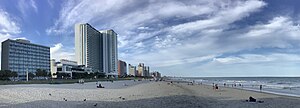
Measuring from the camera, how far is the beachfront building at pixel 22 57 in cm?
15062

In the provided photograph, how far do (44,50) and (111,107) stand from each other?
167682 millimetres

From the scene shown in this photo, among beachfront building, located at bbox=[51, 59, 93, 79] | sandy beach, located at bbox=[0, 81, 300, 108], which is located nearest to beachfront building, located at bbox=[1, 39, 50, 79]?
beachfront building, located at bbox=[51, 59, 93, 79]

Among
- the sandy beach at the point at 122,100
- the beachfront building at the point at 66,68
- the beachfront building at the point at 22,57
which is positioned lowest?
the sandy beach at the point at 122,100

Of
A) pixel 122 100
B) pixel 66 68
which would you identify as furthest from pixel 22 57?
pixel 122 100

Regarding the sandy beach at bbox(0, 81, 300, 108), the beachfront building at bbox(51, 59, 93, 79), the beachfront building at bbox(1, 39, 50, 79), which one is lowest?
the sandy beach at bbox(0, 81, 300, 108)

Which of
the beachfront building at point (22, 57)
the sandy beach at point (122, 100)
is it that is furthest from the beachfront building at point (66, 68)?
the sandy beach at point (122, 100)

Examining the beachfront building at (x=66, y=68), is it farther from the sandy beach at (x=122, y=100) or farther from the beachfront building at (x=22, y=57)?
the sandy beach at (x=122, y=100)

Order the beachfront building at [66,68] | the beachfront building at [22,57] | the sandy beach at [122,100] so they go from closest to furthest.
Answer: the sandy beach at [122,100] < the beachfront building at [22,57] < the beachfront building at [66,68]

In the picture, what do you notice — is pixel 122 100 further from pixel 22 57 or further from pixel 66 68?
pixel 22 57

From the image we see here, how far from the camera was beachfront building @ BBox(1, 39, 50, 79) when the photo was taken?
15062cm

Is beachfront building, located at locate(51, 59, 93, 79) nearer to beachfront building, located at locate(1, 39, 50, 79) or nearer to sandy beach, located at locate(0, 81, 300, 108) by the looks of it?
beachfront building, located at locate(1, 39, 50, 79)

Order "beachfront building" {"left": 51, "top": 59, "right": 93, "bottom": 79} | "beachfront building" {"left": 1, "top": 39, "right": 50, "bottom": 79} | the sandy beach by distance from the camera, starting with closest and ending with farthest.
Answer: the sandy beach, "beachfront building" {"left": 1, "top": 39, "right": 50, "bottom": 79}, "beachfront building" {"left": 51, "top": 59, "right": 93, "bottom": 79}

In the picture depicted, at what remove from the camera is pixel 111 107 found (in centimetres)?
1820

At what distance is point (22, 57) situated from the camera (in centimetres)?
15825
